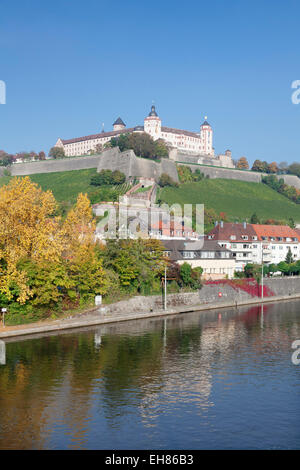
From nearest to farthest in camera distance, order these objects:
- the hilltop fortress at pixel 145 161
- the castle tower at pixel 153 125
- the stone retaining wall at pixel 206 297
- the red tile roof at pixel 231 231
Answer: the stone retaining wall at pixel 206 297, the red tile roof at pixel 231 231, the hilltop fortress at pixel 145 161, the castle tower at pixel 153 125

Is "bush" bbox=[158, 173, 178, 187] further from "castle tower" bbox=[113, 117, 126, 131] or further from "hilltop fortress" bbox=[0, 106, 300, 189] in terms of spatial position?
"castle tower" bbox=[113, 117, 126, 131]

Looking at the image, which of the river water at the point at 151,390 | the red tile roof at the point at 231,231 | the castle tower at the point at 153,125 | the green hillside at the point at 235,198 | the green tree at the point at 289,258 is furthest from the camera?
the castle tower at the point at 153,125

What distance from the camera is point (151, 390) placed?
2717cm

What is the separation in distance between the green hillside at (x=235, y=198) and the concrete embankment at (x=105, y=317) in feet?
190

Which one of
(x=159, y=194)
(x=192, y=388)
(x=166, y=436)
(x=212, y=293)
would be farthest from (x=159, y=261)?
(x=159, y=194)

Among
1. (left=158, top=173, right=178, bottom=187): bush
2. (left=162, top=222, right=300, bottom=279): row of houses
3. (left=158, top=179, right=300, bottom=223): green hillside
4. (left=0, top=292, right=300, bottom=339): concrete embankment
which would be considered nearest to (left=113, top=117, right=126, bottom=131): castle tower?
(left=158, top=179, right=300, bottom=223): green hillside

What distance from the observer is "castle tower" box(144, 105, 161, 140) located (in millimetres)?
181000

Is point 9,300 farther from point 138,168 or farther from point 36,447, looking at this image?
point 138,168

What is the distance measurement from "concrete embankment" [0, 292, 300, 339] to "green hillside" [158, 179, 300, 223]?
5793cm

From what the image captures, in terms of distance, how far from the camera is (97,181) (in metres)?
129

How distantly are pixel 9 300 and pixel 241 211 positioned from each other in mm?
92849

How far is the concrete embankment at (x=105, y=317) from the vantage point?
40.6 meters

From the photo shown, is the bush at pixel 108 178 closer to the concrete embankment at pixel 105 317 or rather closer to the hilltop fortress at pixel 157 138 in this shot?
the hilltop fortress at pixel 157 138

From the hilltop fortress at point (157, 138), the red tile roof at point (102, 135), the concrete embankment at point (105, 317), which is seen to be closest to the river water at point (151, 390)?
the concrete embankment at point (105, 317)
